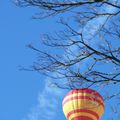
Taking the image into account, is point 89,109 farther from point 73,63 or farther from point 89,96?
point 73,63

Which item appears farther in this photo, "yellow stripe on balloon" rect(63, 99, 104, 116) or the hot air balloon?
the hot air balloon

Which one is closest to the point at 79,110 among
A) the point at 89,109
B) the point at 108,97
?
the point at 89,109

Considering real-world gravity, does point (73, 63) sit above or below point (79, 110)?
below

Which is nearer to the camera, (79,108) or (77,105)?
(79,108)

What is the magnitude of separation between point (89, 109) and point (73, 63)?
687cm

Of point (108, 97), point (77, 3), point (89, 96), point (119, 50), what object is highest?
point (89, 96)

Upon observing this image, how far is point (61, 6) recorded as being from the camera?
450 inches

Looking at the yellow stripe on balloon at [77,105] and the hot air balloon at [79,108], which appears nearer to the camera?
the yellow stripe on balloon at [77,105]

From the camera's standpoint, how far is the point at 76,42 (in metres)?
11.5

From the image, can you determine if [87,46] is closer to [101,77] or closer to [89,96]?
[101,77]

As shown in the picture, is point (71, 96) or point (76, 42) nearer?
point (76, 42)

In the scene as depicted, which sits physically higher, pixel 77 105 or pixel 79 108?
pixel 77 105

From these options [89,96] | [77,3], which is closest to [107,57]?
[77,3]

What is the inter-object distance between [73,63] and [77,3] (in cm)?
123
